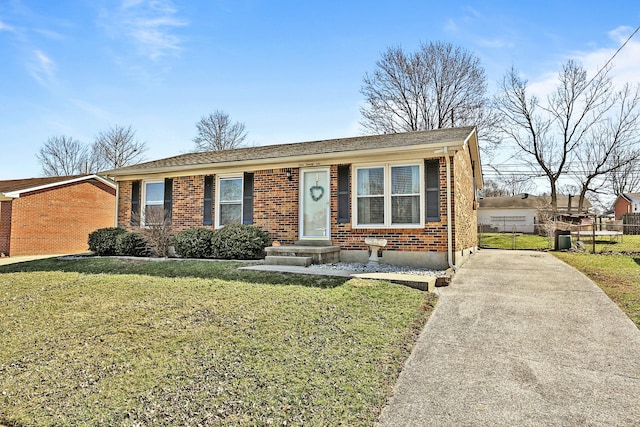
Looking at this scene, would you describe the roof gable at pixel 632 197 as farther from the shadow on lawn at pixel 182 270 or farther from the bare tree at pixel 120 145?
the bare tree at pixel 120 145

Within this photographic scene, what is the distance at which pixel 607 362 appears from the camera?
386 cm

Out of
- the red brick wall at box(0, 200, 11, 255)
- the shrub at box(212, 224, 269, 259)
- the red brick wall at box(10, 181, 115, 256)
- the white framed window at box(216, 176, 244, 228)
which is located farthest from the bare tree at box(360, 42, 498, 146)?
the red brick wall at box(0, 200, 11, 255)

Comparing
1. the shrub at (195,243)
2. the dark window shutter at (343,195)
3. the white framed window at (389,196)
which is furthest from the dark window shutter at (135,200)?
the white framed window at (389,196)

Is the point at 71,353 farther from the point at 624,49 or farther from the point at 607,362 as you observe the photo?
the point at 624,49

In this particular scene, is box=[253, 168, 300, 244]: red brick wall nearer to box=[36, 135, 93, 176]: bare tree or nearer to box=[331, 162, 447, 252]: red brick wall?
box=[331, 162, 447, 252]: red brick wall

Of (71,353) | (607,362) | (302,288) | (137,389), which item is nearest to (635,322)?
(607,362)

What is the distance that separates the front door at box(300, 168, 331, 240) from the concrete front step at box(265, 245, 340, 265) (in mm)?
683

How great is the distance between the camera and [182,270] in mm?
8211

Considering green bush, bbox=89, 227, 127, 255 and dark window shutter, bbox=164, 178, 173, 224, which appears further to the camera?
dark window shutter, bbox=164, 178, 173, 224

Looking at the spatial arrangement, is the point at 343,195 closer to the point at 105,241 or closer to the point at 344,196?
the point at 344,196

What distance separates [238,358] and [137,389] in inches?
35.6

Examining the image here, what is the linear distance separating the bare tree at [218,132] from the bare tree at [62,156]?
36.5 feet

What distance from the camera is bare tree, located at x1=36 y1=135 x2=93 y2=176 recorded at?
36406 mm

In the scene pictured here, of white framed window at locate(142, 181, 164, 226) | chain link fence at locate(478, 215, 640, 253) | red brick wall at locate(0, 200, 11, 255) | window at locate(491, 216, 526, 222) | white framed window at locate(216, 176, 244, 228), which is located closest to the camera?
white framed window at locate(216, 176, 244, 228)
